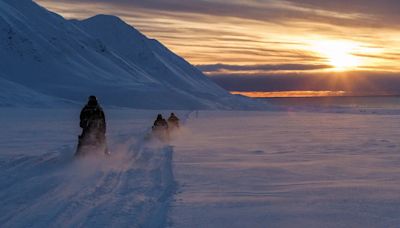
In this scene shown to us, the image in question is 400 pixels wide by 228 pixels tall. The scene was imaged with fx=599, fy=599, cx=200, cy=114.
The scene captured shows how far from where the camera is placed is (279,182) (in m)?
10.6

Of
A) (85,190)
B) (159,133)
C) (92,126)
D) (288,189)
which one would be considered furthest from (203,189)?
(159,133)

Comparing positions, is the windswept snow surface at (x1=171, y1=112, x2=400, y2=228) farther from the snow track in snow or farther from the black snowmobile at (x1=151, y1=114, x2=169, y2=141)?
the black snowmobile at (x1=151, y1=114, x2=169, y2=141)

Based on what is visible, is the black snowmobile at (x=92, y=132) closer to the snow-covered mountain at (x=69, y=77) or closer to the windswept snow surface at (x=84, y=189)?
the windswept snow surface at (x=84, y=189)

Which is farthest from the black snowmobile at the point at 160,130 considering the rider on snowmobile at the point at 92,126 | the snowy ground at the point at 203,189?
the rider on snowmobile at the point at 92,126

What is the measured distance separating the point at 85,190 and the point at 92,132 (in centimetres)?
622

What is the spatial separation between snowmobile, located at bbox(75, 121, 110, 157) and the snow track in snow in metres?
0.40

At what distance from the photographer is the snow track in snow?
772cm

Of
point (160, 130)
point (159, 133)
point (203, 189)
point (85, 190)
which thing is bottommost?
point (85, 190)

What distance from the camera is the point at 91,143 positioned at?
15.9 meters

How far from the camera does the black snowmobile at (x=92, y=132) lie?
15742 millimetres

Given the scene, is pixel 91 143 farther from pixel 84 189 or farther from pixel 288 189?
pixel 288 189

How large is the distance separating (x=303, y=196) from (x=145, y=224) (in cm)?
276

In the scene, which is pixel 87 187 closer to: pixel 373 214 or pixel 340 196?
pixel 340 196

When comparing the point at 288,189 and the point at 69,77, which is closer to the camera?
the point at 288,189
